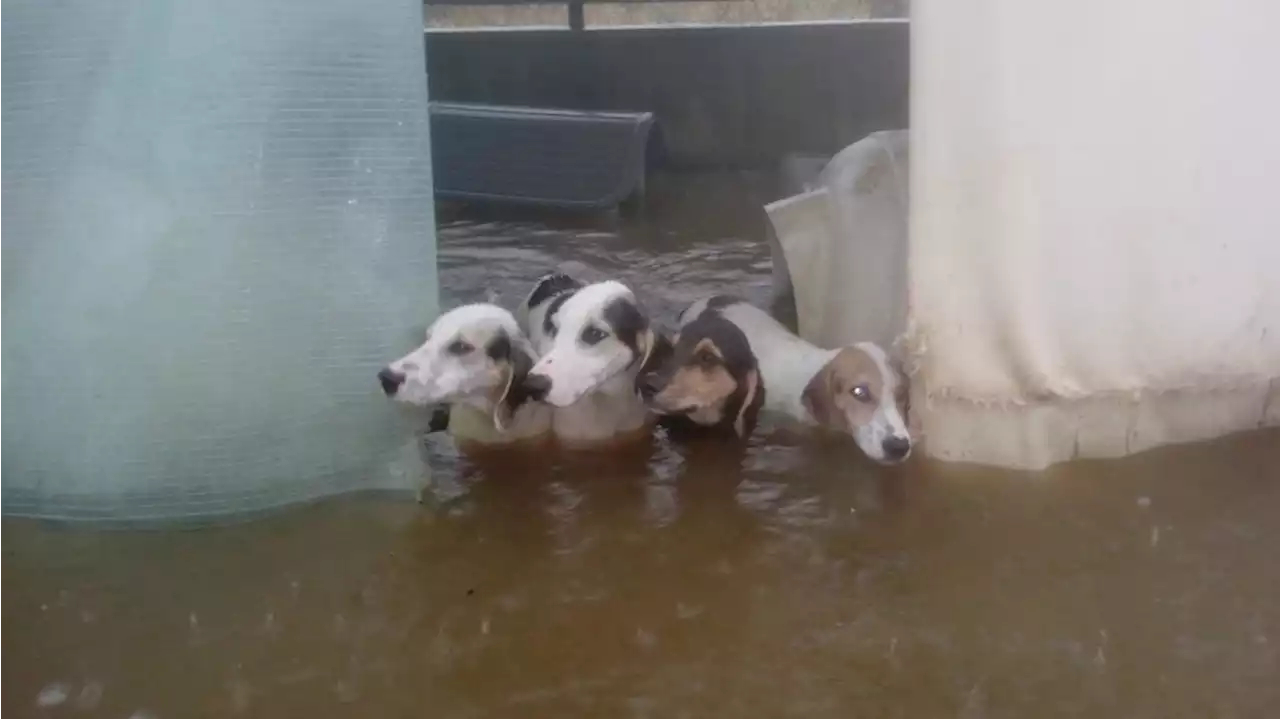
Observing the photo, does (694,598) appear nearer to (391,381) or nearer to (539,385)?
(539,385)

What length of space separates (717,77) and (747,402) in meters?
4.12

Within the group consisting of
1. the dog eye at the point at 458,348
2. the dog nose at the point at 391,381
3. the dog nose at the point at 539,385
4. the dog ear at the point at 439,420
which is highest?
the dog eye at the point at 458,348

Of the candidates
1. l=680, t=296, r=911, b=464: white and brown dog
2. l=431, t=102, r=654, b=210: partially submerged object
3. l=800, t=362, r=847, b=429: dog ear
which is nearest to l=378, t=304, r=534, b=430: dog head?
l=680, t=296, r=911, b=464: white and brown dog

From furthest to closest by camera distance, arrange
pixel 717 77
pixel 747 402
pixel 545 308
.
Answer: pixel 717 77 < pixel 545 308 < pixel 747 402

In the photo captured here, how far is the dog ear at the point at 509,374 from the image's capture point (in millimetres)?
2740

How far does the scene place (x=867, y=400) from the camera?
2.71 meters

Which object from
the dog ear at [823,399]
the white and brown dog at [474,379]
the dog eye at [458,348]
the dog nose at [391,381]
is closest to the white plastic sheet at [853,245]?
the dog ear at [823,399]

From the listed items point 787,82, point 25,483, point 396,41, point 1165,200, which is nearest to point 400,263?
point 396,41

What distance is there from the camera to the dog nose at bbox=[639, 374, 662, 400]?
9.16 ft

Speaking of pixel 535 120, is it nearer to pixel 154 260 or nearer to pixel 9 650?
pixel 154 260

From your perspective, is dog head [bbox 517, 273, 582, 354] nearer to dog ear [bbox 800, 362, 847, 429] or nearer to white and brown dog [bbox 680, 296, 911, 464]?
white and brown dog [bbox 680, 296, 911, 464]

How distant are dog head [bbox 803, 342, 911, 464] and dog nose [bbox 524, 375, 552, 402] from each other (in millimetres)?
682

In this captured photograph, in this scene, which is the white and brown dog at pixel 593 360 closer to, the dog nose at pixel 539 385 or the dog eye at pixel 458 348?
the dog nose at pixel 539 385

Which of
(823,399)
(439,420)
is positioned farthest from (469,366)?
(823,399)
